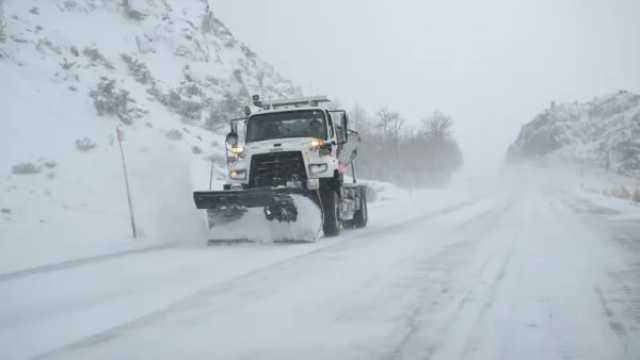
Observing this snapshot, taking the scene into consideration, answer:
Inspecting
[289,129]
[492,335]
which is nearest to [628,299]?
[492,335]

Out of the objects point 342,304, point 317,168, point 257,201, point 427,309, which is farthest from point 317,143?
point 427,309

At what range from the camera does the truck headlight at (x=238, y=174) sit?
1101 centimetres

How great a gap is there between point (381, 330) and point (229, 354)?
1.19m

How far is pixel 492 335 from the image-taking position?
13.5 feet

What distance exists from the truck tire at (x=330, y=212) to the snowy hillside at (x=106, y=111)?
2625 millimetres

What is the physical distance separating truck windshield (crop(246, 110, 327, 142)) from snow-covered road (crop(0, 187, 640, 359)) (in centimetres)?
308

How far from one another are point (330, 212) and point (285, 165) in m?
1.32

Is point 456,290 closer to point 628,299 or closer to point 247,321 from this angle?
point 628,299

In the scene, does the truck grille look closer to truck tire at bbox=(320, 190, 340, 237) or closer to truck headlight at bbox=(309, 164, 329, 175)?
truck headlight at bbox=(309, 164, 329, 175)

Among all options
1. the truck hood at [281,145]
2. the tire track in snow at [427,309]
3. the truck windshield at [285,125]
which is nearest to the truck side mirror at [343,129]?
the truck windshield at [285,125]

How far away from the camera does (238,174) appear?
1105cm

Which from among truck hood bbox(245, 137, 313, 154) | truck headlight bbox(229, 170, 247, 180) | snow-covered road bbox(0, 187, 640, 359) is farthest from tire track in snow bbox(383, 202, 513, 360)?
truck headlight bbox(229, 170, 247, 180)

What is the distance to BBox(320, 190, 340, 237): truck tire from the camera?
11.3m

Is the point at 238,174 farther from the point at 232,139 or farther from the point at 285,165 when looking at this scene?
the point at 285,165
